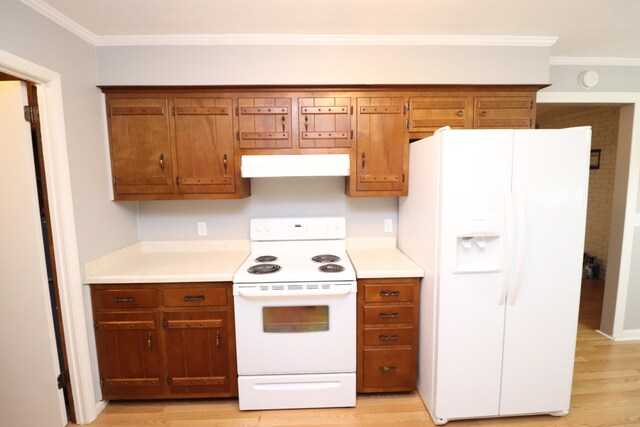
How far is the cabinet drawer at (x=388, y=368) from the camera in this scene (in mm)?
2041

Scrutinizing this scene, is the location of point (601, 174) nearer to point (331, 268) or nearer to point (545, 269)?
point (545, 269)

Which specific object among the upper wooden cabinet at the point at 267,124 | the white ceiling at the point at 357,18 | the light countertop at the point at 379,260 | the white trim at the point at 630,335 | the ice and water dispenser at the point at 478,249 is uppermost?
the white ceiling at the point at 357,18

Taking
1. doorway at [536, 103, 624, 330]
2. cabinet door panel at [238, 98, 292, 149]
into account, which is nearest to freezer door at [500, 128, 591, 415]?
cabinet door panel at [238, 98, 292, 149]

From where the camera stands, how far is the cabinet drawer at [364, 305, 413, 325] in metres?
2.01

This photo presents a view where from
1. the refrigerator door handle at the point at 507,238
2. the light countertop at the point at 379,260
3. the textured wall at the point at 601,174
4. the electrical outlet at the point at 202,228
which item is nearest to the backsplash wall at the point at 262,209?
the electrical outlet at the point at 202,228

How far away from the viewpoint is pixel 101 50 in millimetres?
2090

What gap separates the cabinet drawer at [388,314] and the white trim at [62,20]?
264 cm

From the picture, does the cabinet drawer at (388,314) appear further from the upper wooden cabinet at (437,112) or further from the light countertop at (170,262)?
the upper wooden cabinet at (437,112)

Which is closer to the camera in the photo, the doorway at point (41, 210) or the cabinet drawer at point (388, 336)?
the doorway at point (41, 210)

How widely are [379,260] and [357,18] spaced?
5.49 feet

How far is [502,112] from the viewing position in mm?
2205

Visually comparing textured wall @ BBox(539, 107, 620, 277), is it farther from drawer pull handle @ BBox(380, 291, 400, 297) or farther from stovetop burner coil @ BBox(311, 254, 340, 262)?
stovetop burner coil @ BBox(311, 254, 340, 262)

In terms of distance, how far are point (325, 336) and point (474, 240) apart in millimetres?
1141

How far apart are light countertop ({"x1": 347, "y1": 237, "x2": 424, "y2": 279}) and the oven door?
19 cm
